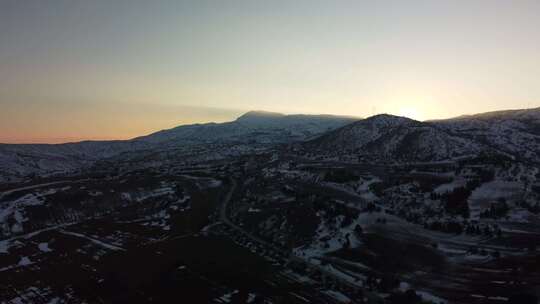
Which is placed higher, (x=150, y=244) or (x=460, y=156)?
(x=460, y=156)

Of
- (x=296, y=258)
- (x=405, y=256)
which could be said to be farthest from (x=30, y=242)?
(x=405, y=256)

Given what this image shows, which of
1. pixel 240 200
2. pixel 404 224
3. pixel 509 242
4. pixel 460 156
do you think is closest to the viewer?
pixel 509 242

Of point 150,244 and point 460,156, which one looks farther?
point 460,156

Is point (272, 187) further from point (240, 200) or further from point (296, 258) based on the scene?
point (296, 258)

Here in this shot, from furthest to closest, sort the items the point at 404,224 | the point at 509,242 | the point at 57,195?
1. the point at 57,195
2. the point at 404,224
3. the point at 509,242

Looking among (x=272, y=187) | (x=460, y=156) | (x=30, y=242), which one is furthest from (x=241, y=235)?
(x=460, y=156)

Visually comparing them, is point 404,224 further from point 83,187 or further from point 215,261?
point 83,187

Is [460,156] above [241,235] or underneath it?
above

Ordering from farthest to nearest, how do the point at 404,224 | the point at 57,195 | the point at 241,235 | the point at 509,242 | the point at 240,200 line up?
1. the point at 57,195
2. the point at 240,200
3. the point at 241,235
4. the point at 404,224
5. the point at 509,242

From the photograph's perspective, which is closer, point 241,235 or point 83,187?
point 241,235
